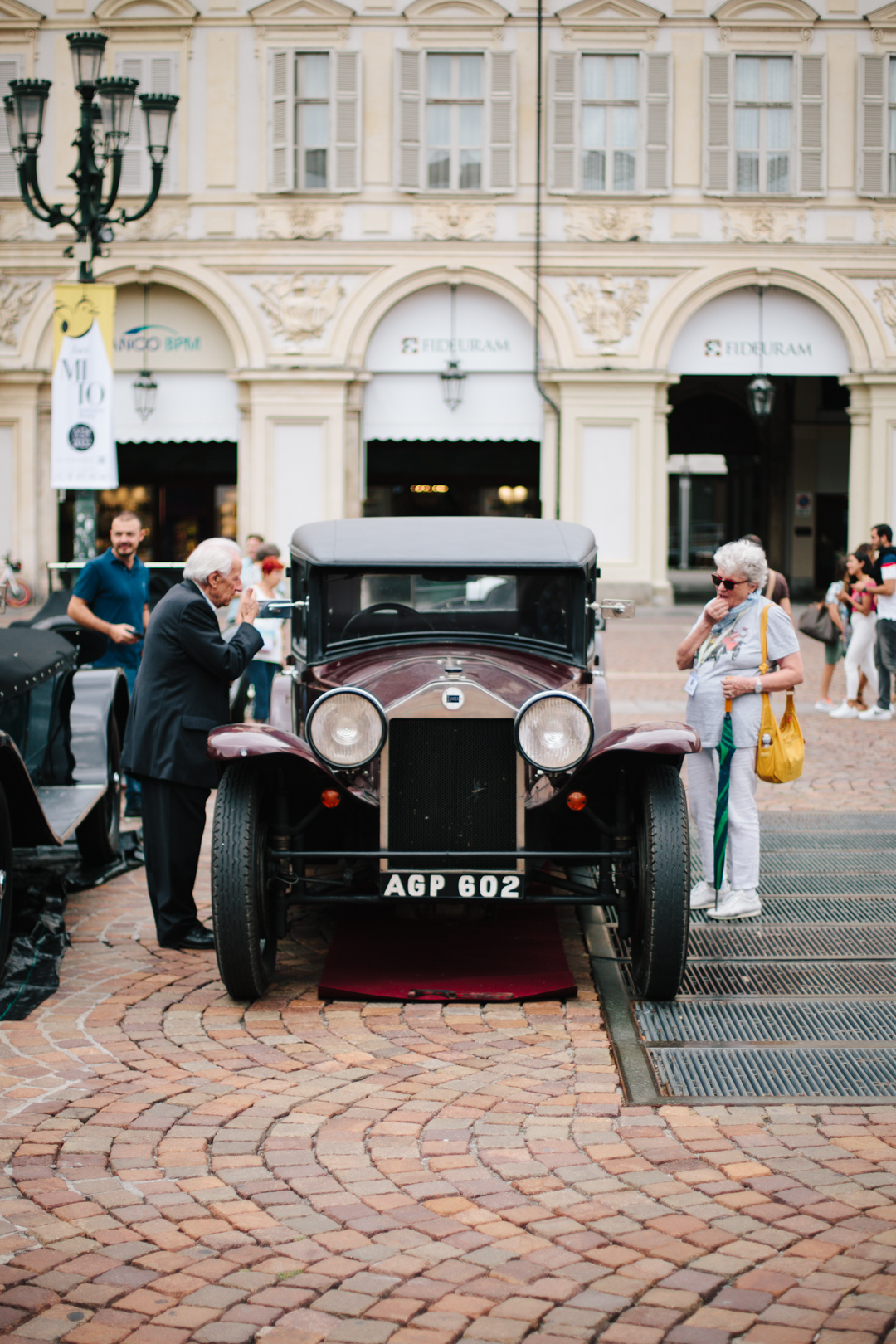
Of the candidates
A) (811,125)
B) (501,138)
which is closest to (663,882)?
(501,138)

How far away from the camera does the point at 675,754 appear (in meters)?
5.26

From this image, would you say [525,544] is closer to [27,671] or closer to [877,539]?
[27,671]

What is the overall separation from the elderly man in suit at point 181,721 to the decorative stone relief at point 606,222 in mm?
19223

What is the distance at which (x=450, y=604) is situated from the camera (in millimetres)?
6293

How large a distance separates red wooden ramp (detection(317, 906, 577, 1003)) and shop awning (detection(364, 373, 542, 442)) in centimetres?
1863

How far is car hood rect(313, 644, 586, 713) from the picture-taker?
17.9 ft

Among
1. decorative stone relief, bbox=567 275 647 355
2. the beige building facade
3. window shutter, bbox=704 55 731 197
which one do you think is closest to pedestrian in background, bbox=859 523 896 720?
the beige building facade

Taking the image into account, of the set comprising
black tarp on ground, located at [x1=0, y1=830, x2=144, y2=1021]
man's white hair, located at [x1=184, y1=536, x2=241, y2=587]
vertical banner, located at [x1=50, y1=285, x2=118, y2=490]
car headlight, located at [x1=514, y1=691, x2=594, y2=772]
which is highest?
vertical banner, located at [x1=50, y1=285, x2=118, y2=490]

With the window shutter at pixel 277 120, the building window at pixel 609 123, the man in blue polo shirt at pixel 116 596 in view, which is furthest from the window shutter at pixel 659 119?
the man in blue polo shirt at pixel 116 596

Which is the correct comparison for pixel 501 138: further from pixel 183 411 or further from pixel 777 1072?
pixel 777 1072

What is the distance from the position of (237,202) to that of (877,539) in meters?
14.6

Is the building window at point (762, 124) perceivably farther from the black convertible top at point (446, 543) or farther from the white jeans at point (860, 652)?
the black convertible top at point (446, 543)

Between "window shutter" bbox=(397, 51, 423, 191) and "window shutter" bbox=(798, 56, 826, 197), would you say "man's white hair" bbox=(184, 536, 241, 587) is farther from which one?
"window shutter" bbox=(798, 56, 826, 197)

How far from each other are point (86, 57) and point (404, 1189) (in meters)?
11.7
